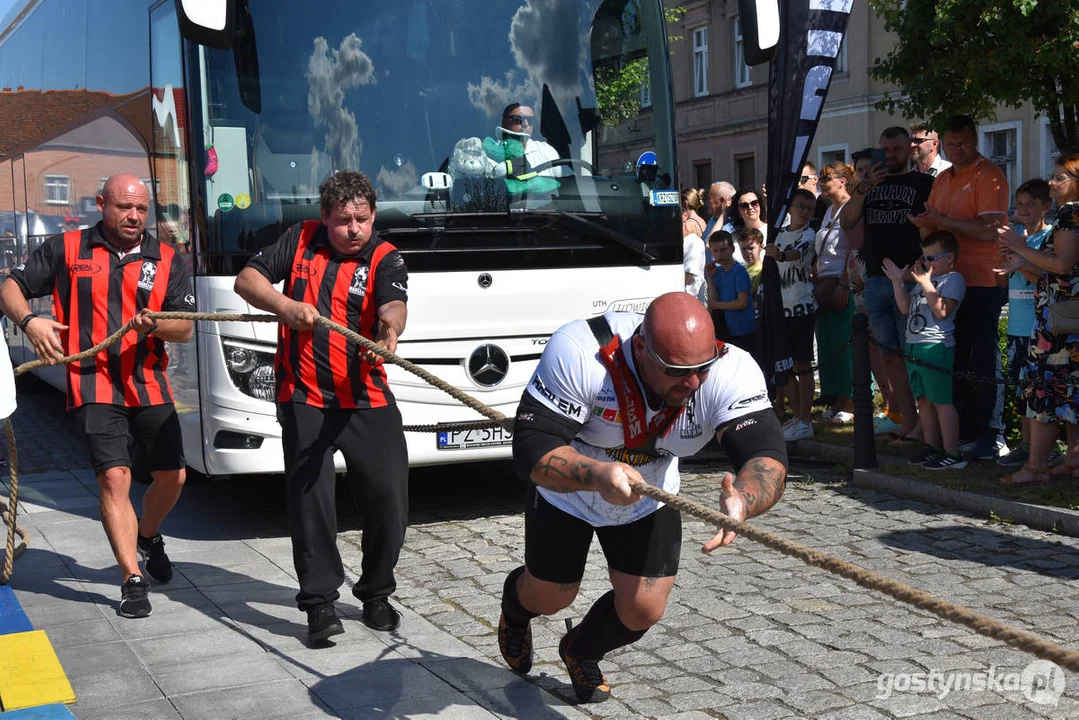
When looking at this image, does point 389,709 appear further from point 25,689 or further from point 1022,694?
point 1022,694

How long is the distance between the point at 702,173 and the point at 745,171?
251cm

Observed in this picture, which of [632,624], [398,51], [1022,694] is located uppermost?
[398,51]

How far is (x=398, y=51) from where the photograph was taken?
7.57m

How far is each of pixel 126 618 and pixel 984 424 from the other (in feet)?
17.8

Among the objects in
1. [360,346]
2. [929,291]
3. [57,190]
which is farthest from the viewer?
[57,190]

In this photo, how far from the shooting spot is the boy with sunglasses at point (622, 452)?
3.70 m

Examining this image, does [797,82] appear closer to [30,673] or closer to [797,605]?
[797,605]

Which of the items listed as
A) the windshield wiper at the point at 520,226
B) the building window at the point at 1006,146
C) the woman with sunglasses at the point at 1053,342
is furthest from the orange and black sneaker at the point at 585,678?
the building window at the point at 1006,146

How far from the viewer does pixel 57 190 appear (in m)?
11.4

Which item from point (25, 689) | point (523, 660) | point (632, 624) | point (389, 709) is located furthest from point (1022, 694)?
point (25, 689)

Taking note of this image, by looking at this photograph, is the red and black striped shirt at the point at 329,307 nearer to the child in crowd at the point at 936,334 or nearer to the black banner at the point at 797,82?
the child in crowd at the point at 936,334

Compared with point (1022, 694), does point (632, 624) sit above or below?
above

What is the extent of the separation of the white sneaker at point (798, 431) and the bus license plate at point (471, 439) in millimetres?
2712

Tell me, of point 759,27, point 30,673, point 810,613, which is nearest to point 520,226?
point 759,27
